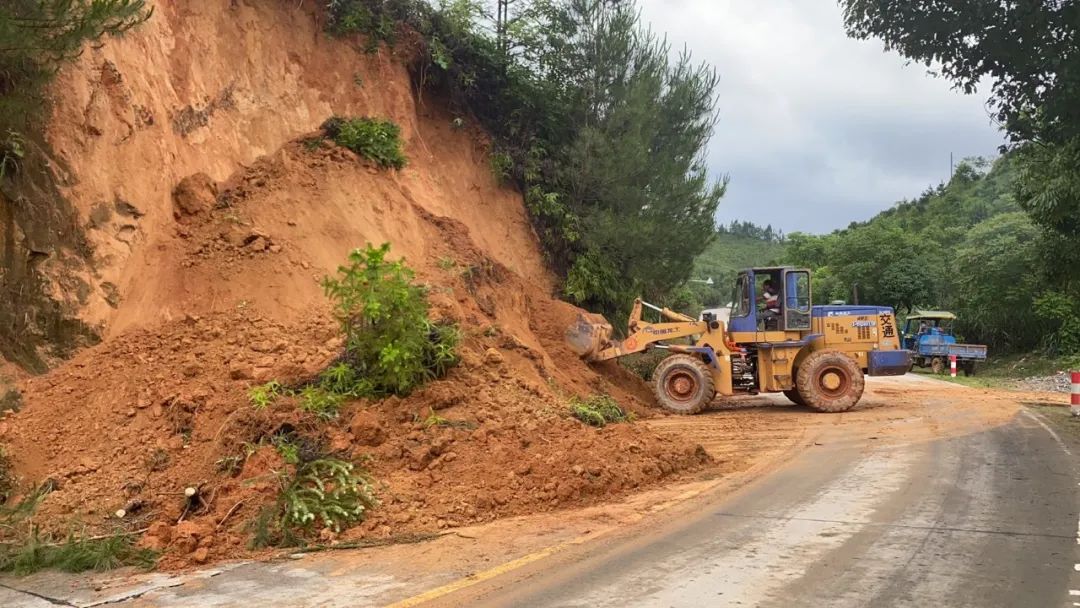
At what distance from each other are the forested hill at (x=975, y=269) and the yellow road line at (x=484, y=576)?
13.8 meters

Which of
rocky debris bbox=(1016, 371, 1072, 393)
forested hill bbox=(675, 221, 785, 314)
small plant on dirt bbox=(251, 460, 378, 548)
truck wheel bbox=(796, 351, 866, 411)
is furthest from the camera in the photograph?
forested hill bbox=(675, 221, 785, 314)

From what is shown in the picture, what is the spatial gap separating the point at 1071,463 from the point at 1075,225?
7294mm

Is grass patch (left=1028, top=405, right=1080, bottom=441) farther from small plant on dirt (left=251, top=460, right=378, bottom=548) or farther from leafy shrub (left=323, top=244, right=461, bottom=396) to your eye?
small plant on dirt (left=251, top=460, right=378, bottom=548)

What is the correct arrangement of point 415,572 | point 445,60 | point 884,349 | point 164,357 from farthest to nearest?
point 445,60 → point 884,349 → point 164,357 → point 415,572

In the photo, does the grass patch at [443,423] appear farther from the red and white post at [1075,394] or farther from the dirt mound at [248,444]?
the red and white post at [1075,394]

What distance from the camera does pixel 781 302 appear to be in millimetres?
15508

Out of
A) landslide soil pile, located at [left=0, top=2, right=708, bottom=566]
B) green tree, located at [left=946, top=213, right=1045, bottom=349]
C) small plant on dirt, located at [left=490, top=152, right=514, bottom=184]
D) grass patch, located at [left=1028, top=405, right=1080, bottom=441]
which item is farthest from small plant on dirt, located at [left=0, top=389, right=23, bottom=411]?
green tree, located at [left=946, top=213, right=1045, bottom=349]

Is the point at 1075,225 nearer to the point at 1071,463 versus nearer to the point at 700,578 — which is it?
the point at 1071,463

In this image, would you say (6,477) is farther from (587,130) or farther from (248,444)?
(587,130)

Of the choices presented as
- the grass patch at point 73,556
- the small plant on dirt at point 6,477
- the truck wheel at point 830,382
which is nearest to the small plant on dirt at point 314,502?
the grass patch at point 73,556

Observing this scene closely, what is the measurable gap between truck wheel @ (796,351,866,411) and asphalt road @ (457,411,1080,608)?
624 centimetres

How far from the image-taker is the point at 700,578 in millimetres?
5062

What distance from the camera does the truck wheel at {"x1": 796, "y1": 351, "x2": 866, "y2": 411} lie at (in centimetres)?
1493

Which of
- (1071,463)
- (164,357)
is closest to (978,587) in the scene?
(1071,463)
